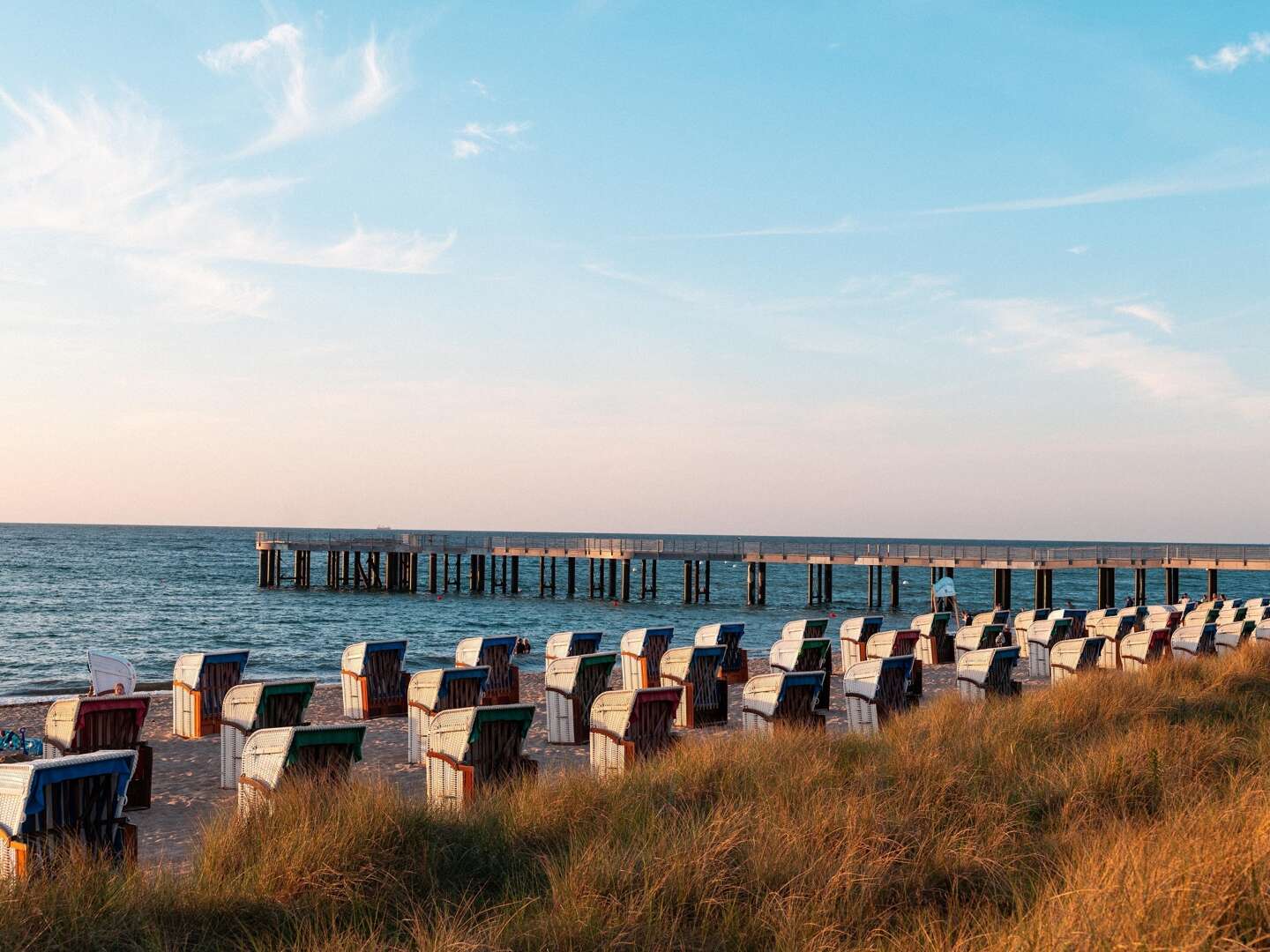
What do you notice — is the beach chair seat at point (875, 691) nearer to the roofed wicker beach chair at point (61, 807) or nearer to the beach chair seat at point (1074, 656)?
the beach chair seat at point (1074, 656)

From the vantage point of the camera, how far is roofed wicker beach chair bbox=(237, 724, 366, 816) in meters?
7.30

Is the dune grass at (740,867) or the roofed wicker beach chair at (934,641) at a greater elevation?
the dune grass at (740,867)

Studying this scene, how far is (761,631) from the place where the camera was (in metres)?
39.9

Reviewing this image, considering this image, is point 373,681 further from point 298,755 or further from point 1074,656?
point 1074,656

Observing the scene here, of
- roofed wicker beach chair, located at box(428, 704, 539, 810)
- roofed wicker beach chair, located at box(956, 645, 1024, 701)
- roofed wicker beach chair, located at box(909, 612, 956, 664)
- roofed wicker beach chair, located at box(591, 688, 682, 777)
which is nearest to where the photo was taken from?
roofed wicker beach chair, located at box(428, 704, 539, 810)

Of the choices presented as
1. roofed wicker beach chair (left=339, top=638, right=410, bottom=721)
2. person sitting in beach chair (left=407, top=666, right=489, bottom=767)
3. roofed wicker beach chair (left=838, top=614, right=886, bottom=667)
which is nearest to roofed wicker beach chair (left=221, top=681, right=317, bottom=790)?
person sitting in beach chair (left=407, top=666, right=489, bottom=767)

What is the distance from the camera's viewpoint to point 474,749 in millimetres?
8336

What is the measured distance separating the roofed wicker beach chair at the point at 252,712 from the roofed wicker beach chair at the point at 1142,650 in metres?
11.7

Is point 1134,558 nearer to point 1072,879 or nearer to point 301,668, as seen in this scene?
point 301,668

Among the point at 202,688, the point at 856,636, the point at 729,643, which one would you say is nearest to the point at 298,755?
the point at 202,688

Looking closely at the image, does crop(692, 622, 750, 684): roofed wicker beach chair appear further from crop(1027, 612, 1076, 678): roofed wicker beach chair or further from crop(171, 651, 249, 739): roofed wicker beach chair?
crop(171, 651, 249, 739): roofed wicker beach chair

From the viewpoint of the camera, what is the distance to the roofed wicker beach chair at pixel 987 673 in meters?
13.2

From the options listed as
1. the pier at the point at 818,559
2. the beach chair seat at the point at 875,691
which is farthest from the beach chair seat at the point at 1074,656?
the pier at the point at 818,559

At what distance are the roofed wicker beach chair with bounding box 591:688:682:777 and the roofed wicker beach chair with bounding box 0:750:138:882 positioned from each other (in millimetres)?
4009
